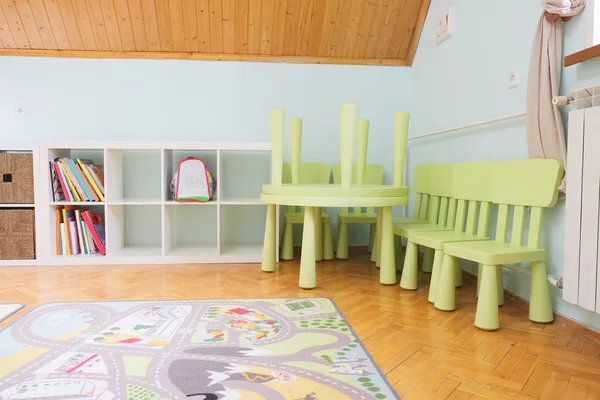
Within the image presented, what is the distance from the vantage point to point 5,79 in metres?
3.64

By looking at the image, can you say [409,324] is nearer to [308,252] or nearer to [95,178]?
[308,252]

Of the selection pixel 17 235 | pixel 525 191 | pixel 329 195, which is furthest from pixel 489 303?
pixel 17 235

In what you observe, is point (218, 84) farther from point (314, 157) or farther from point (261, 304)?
point (261, 304)

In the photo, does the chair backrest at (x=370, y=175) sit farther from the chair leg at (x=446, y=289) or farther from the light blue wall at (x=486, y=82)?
the chair leg at (x=446, y=289)

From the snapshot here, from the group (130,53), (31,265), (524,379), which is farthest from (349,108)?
(31,265)

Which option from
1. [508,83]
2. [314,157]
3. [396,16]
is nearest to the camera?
[508,83]

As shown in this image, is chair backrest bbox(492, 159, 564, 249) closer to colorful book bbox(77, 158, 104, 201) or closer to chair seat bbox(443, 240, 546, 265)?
chair seat bbox(443, 240, 546, 265)

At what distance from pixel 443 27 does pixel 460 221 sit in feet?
4.70

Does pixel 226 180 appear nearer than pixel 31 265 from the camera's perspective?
No

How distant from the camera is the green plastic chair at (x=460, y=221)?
239cm

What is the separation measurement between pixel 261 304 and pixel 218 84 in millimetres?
2108

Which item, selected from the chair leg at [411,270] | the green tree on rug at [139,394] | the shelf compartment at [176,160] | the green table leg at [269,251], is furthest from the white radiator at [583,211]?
the shelf compartment at [176,160]

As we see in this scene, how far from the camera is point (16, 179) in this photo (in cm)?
318

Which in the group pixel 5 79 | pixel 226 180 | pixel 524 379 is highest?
pixel 5 79
